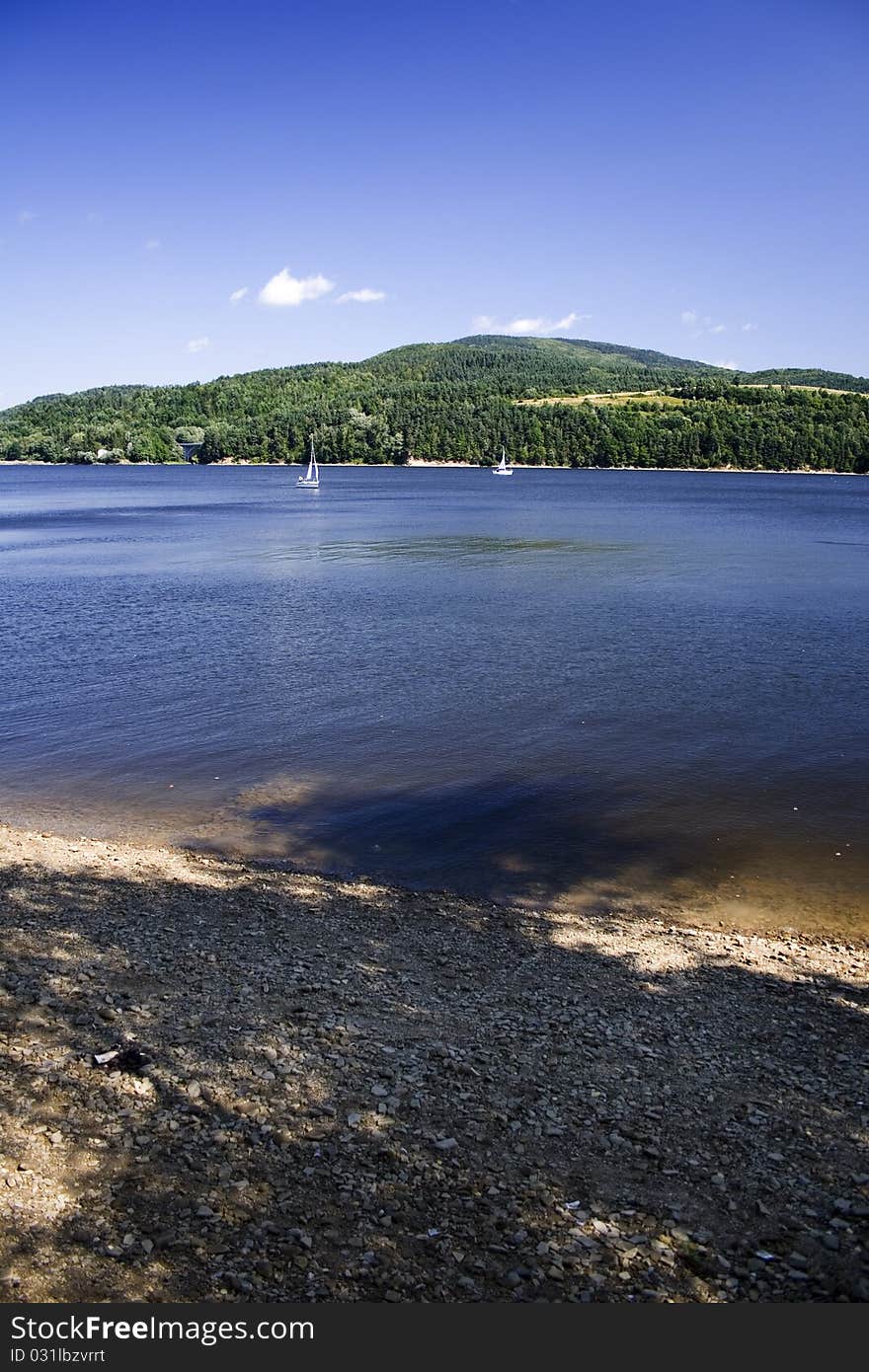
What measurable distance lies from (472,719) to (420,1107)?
1634 cm

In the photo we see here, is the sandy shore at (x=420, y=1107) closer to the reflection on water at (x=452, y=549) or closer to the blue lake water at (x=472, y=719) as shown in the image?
the blue lake water at (x=472, y=719)

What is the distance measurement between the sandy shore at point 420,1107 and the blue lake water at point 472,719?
117 inches

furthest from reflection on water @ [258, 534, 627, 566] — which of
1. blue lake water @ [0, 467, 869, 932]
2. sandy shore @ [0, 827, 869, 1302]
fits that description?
sandy shore @ [0, 827, 869, 1302]

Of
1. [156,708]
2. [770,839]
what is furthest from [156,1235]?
[156,708]

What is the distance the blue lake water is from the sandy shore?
2.97 meters

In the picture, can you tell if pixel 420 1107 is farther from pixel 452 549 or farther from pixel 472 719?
pixel 452 549

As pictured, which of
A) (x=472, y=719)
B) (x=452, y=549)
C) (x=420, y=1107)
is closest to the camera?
(x=420, y=1107)

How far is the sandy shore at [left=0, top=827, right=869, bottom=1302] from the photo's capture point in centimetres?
686

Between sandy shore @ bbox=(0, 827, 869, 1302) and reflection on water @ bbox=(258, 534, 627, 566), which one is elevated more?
reflection on water @ bbox=(258, 534, 627, 566)

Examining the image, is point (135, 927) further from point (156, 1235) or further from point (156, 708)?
point (156, 708)

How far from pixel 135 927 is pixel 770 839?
35.6 ft

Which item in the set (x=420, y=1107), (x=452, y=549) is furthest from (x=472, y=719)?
(x=452, y=549)

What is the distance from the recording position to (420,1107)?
28.6 feet

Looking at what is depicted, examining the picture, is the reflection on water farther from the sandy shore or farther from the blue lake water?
the sandy shore
